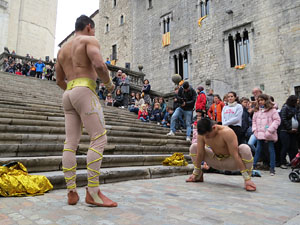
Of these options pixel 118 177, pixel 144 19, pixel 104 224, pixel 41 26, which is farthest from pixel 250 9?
pixel 41 26

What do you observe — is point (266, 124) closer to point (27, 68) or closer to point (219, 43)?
point (219, 43)

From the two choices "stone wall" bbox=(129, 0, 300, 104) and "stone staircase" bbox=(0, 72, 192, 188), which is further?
"stone wall" bbox=(129, 0, 300, 104)

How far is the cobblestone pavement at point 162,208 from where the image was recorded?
2119 mm

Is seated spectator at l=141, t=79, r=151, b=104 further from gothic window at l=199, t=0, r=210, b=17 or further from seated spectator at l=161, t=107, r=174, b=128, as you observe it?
gothic window at l=199, t=0, r=210, b=17

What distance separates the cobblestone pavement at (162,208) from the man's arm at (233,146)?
491 millimetres

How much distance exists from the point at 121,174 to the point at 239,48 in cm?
1550

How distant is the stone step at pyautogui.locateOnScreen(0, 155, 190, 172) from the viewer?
3615 mm

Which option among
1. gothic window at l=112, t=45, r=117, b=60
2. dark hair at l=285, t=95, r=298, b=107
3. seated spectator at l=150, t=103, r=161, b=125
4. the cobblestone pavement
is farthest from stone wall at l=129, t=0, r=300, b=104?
the cobblestone pavement

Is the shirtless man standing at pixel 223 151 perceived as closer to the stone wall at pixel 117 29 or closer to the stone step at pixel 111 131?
the stone step at pixel 111 131

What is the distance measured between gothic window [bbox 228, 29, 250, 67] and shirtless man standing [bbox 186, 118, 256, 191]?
45.6 ft

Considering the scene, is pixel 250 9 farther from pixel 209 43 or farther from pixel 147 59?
pixel 147 59

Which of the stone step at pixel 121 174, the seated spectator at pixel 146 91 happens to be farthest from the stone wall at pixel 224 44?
the stone step at pixel 121 174

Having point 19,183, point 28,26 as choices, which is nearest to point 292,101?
point 19,183

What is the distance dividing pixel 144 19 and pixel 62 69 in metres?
23.5
